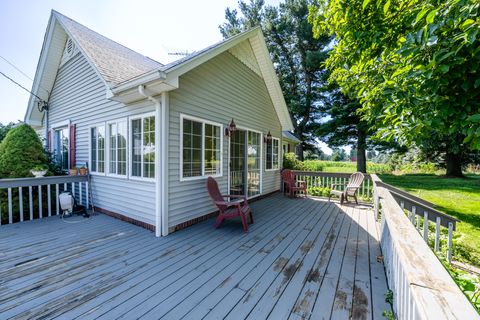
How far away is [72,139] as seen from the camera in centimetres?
605

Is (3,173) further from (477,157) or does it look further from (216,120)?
(477,157)

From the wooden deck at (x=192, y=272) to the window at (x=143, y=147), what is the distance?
3.90ft

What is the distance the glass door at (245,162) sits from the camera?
6066 millimetres

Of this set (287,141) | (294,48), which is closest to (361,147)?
(287,141)

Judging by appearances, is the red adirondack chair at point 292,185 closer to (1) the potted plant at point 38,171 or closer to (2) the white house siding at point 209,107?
(2) the white house siding at point 209,107

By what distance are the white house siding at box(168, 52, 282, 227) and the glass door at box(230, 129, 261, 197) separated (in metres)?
0.34

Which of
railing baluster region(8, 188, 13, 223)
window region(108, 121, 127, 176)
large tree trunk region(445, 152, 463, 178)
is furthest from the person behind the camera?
large tree trunk region(445, 152, 463, 178)

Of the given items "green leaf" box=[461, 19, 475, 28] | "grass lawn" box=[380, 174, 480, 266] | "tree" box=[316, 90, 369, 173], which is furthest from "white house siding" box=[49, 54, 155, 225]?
"tree" box=[316, 90, 369, 173]

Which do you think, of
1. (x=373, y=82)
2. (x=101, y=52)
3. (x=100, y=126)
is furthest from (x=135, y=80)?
(x=373, y=82)

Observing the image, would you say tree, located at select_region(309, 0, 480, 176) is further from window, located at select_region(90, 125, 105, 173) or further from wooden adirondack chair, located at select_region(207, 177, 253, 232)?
window, located at select_region(90, 125, 105, 173)

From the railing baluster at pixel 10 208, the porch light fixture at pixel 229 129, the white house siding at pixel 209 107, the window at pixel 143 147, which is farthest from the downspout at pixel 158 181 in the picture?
the railing baluster at pixel 10 208

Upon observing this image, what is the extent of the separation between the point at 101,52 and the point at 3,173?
3.85 meters

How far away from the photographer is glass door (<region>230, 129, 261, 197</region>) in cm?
607

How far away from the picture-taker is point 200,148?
4.72m
